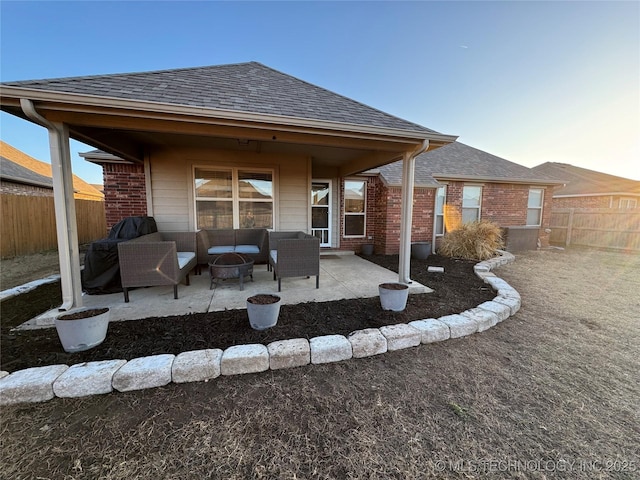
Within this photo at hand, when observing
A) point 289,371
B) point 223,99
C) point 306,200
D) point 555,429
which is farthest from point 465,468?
point 306,200

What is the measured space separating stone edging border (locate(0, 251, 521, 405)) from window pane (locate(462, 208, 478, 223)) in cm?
744

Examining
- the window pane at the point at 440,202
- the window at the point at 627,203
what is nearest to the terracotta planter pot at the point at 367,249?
the window pane at the point at 440,202

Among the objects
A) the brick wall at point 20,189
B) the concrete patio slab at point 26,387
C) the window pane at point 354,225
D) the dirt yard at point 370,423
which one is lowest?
the dirt yard at point 370,423

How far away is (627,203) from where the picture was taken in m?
13.5

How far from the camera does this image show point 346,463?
1.37 m

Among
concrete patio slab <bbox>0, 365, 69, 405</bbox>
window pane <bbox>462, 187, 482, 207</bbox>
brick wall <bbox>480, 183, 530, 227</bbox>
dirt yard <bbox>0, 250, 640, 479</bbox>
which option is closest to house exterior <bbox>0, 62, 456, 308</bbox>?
concrete patio slab <bbox>0, 365, 69, 405</bbox>

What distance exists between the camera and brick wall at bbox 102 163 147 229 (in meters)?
5.45

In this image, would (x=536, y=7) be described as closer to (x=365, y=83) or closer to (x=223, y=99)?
(x=365, y=83)

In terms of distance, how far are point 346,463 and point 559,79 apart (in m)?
9.43

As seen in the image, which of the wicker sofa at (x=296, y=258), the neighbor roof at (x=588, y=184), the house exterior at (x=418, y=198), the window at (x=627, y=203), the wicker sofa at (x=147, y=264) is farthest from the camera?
the window at (x=627, y=203)

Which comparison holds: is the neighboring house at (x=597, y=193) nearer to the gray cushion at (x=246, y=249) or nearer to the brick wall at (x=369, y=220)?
the brick wall at (x=369, y=220)

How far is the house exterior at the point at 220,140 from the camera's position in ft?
9.69

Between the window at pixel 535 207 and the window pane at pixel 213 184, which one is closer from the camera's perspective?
the window pane at pixel 213 184

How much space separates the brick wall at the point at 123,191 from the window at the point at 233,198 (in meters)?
1.23
